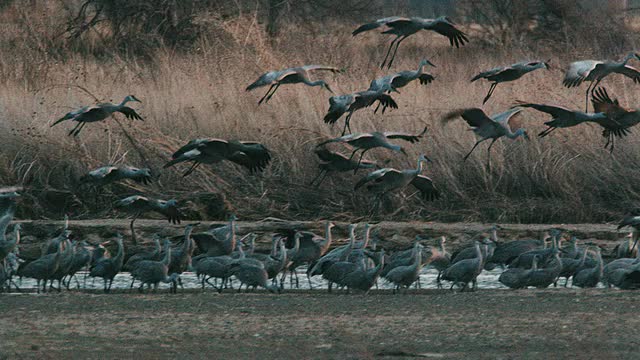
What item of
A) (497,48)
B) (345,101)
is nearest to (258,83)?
(345,101)

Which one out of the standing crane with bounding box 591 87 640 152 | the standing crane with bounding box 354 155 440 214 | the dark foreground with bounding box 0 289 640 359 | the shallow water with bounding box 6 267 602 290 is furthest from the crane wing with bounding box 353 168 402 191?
the standing crane with bounding box 591 87 640 152

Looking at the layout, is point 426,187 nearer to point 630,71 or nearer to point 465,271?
point 465,271

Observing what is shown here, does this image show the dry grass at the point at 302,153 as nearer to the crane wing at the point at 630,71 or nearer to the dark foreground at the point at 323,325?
the crane wing at the point at 630,71

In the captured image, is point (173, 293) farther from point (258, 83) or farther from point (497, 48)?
point (497, 48)

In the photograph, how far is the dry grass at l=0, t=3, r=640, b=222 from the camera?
54.9 ft

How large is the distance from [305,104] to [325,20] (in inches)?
402

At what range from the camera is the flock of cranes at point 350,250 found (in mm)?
12500

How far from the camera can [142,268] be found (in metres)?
12.5

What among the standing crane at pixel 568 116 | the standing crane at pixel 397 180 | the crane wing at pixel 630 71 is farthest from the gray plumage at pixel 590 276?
the standing crane at pixel 397 180

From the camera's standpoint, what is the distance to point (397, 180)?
14.2 meters

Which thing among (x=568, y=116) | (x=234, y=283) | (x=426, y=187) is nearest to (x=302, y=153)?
(x=426, y=187)

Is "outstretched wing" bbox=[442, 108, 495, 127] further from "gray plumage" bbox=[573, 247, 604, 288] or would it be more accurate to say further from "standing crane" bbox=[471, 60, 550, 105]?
"gray plumage" bbox=[573, 247, 604, 288]

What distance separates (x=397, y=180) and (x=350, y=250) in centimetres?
124

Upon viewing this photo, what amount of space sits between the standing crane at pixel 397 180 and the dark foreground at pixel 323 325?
5.84ft
